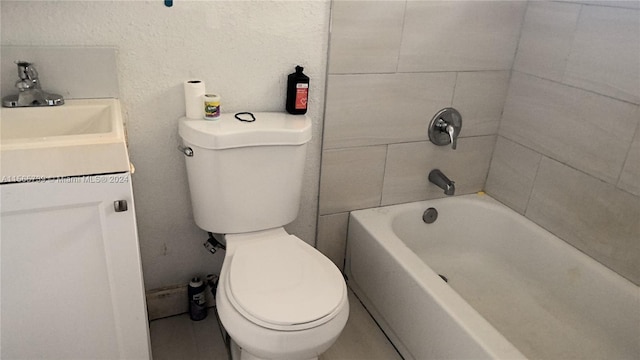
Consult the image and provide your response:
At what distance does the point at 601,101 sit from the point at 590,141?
146 mm

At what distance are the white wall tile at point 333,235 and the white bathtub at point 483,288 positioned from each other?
1.5 inches

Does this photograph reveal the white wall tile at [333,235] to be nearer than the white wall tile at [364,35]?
No

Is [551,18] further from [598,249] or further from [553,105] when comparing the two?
[598,249]

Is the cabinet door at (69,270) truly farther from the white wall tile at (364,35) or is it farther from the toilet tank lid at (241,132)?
the white wall tile at (364,35)

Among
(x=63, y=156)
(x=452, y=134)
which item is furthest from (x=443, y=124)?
(x=63, y=156)

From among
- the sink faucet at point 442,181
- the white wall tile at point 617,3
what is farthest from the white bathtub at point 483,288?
the white wall tile at point 617,3

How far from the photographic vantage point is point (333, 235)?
199cm

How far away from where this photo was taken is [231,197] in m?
1.54

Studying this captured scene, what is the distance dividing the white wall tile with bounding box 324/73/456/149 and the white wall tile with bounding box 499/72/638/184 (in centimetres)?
31

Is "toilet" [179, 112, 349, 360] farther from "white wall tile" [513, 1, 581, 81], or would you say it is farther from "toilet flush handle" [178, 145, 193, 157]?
"white wall tile" [513, 1, 581, 81]

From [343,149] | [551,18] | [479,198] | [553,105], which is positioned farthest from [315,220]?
[551,18]

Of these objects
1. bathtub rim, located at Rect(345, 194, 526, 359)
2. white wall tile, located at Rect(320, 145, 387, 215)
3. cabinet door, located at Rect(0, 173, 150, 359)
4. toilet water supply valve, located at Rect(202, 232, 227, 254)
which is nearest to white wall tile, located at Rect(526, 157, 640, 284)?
bathtub rim, located at Rect(345, 194, 526, 359)

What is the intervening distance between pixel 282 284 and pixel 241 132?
19.2 inches

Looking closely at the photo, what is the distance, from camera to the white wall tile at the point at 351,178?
1.84m
